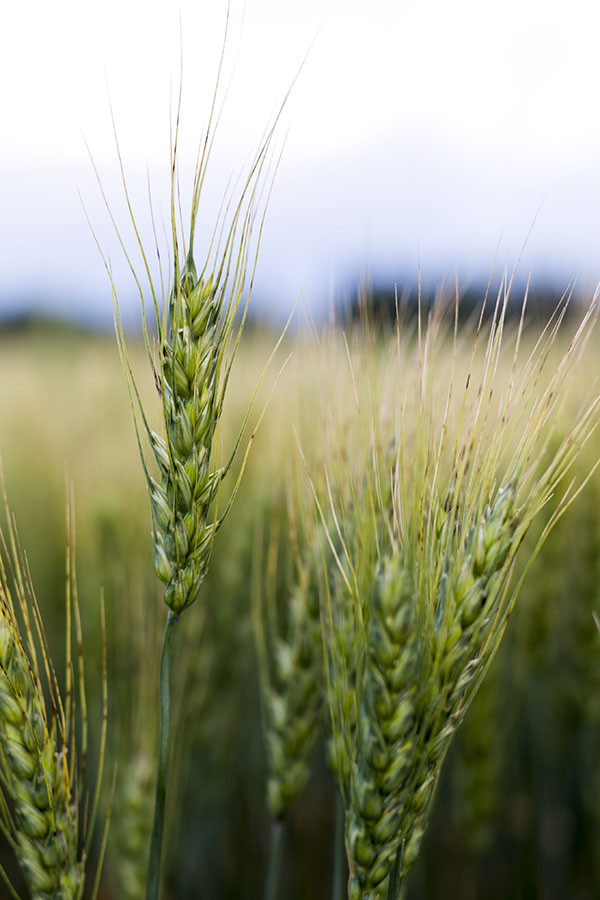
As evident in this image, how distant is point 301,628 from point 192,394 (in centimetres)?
57

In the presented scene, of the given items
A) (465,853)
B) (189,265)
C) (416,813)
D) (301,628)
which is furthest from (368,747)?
(465,853)

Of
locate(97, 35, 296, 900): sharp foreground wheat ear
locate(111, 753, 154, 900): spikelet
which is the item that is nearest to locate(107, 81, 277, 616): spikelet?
locate(97, 35, 296, 900): sharp foreground wheat ear

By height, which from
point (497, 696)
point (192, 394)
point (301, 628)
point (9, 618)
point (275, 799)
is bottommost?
point (497, 696)

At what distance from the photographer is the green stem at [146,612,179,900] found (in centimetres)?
89

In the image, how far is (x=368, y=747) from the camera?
0.91 meters

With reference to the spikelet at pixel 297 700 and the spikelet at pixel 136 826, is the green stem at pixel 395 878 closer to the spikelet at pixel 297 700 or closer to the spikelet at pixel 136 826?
the spikelet at pixel 297 700

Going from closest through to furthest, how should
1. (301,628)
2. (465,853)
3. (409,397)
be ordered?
(301,628) < (409,397) < (465,853)

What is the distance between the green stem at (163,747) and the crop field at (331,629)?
1.7 inches

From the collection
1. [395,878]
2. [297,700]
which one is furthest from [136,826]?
[395,878]

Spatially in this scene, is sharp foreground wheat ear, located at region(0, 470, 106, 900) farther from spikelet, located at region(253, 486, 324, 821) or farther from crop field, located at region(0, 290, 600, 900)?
spikelet, located at region(253, 486, 324, 821)

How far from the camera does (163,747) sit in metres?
0.90

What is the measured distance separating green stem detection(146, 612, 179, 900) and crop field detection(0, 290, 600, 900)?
4 cm

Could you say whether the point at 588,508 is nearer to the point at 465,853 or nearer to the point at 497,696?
the point at 497,696

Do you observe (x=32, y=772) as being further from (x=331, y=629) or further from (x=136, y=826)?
(x=136, y=826)
